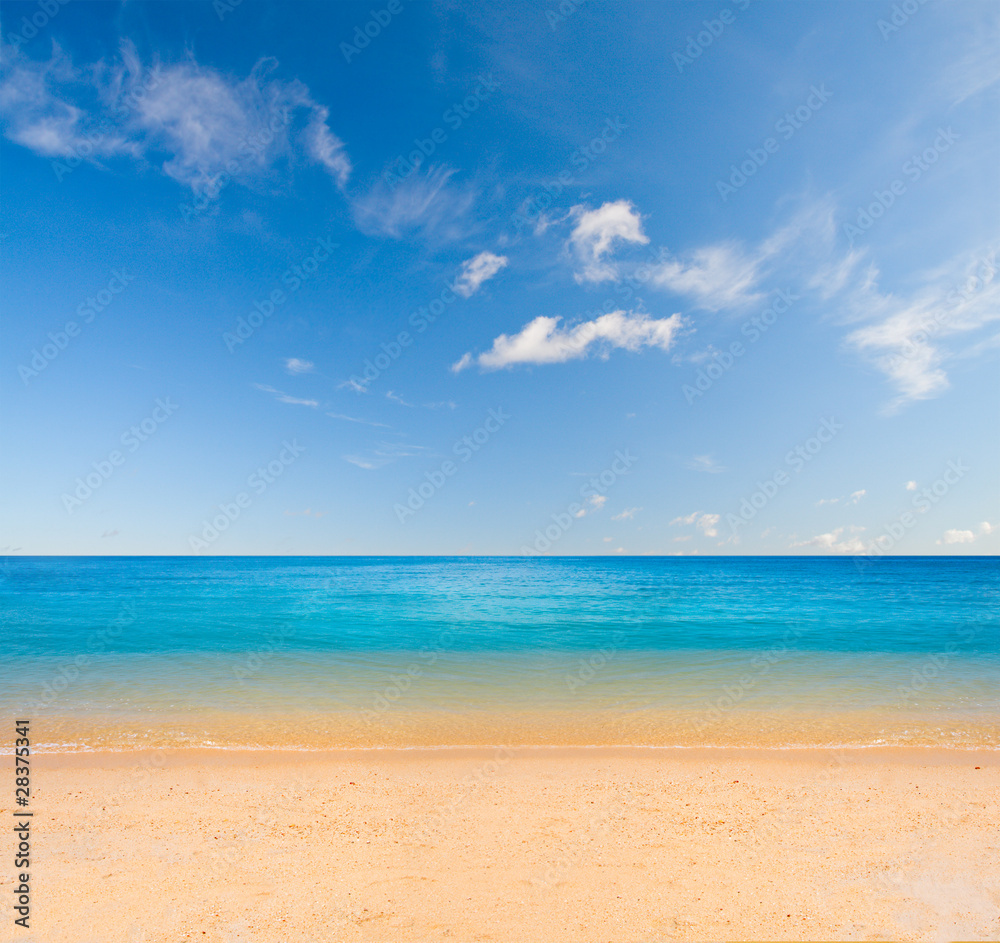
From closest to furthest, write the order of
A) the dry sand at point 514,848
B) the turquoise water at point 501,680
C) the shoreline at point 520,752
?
the dry sand at point 514,848 < the shoreline at point 520,752 < the turquoise water at point 501,680

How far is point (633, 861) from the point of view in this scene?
5496 mm

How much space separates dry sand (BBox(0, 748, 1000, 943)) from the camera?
4617 mm

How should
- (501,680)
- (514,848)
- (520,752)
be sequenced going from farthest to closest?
(501,680) → (520,752) → (514,848)

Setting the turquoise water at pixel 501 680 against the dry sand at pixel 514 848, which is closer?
the dry sand at pixel 514 848

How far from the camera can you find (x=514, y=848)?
5797 mm

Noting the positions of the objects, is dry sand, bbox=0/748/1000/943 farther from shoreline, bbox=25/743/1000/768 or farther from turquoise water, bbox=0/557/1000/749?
turquoise water, bbox=0/557/1000/749

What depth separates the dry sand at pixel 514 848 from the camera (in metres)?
4.62

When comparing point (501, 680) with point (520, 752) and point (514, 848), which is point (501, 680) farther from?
point (514, 848)

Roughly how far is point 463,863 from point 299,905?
69.6 inches

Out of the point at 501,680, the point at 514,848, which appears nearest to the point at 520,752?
the point at 514,848

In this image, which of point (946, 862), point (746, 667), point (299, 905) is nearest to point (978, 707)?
point (746, 667)

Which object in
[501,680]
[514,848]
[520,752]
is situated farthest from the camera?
[501,680]

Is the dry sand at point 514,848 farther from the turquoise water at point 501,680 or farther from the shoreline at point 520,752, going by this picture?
the turquoise water at point 501,680

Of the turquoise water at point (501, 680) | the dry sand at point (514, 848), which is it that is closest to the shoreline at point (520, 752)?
the dry sand at point (514, 848)
